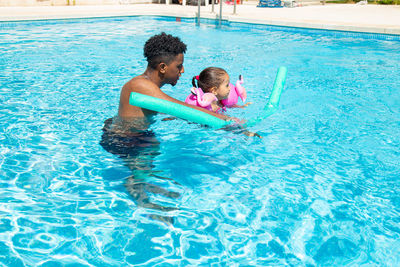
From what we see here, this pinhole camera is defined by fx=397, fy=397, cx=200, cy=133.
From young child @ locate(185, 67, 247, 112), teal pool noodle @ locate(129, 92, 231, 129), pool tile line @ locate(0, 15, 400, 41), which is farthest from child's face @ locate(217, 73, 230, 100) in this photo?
pool tile line @ locate(0, 15, 400, 41)

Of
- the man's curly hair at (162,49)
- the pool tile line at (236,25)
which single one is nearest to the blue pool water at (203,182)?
the man's curly hair at (162,49)

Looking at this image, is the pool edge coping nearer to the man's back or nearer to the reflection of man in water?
the reflection of man in water

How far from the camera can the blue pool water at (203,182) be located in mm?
A: 3062

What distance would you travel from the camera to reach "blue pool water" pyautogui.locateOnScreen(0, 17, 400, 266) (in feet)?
10.0

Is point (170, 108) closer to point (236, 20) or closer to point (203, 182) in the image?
point (203, 182)

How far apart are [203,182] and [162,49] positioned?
140cm

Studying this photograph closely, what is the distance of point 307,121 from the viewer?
227 inches

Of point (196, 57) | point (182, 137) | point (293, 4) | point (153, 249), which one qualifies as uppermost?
point (293, 4)

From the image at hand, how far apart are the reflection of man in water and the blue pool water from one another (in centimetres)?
5

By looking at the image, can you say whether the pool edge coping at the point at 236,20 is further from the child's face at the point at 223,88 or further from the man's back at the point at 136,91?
the man's back at the point at 136,91

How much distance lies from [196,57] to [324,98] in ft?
13.2

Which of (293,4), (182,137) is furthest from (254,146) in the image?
(293,4)

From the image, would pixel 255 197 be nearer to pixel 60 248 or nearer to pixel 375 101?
pixel 60 248

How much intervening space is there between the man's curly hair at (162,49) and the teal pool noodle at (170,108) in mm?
572
